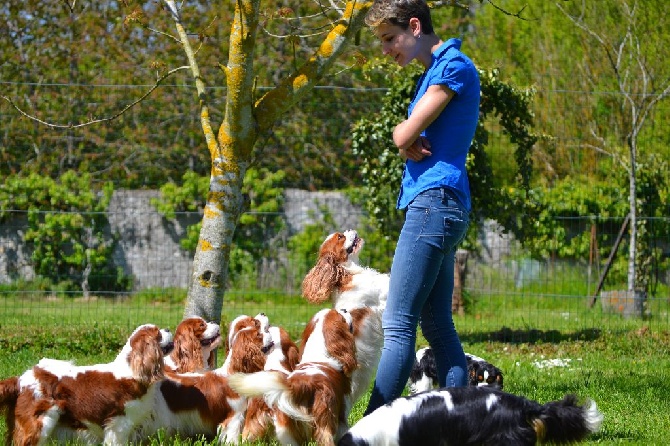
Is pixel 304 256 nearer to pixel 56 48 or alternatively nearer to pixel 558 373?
pixel 558 373

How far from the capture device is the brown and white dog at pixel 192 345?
5.32 metres

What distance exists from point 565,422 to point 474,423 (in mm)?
393

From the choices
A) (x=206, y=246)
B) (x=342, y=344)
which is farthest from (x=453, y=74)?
(x=206, y=246)

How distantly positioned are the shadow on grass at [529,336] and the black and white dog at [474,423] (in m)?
5.77

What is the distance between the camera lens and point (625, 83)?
13.3m

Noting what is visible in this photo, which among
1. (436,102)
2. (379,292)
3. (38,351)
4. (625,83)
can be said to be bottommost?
(38,351)

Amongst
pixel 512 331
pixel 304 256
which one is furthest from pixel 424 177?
pixel 304 256

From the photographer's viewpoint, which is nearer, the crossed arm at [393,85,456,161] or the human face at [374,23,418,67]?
the crossed arm at [393,85,456,161]

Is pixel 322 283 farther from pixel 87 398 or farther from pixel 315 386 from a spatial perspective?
pixel 87 398

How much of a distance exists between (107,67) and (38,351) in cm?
897

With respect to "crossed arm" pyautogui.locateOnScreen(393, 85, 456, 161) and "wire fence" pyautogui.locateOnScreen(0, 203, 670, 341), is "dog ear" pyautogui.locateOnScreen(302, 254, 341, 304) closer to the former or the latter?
"crossed arm" pyautogui.locateOnScreen(393, 85, 456, 161)

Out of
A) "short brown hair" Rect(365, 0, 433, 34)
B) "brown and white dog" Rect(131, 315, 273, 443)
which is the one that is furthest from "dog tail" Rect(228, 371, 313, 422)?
"short brown hair" Rect(365, 0, 433, 34)

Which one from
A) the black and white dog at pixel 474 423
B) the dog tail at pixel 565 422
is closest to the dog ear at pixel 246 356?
the black and white dog at pixel 474 423

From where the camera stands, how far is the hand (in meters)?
4.27
